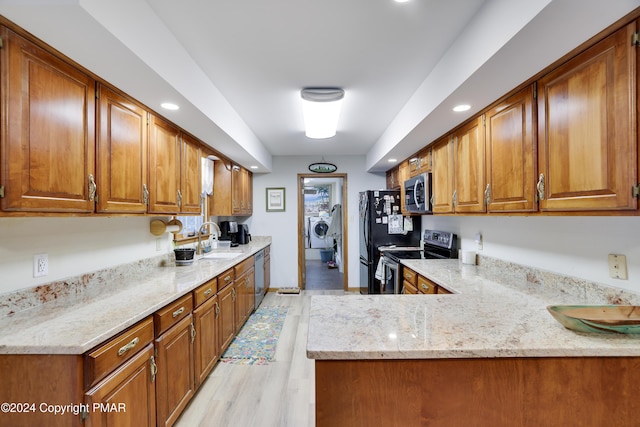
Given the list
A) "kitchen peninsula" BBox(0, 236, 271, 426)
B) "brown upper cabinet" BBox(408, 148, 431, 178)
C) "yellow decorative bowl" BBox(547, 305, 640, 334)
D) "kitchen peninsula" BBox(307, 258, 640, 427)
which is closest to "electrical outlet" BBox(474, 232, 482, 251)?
"brown upper cabinet" BBox(408, 148, 431, 178)

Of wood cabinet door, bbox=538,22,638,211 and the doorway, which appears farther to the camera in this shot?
the doorway

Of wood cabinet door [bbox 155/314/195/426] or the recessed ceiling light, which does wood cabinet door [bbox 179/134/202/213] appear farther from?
wood cabinet door [bbox 155/314/195/426]

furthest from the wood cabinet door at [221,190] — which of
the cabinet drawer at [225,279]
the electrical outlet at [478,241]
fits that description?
the electrical outlet at [478,241]

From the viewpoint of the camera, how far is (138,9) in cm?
137

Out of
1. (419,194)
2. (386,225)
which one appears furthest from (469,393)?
(386,225)

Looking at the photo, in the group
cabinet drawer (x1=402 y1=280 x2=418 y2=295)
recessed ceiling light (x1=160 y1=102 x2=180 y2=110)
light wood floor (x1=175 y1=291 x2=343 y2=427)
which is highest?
recessed ceiling light (x1=160 y1=102 x2=180 y2=110)

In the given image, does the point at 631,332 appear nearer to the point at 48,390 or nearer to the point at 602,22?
the point at 602,22

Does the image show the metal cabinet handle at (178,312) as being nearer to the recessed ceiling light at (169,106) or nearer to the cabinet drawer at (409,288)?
the recessed ceiling light at (169,106)

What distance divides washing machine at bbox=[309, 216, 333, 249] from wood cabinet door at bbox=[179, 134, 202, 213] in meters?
5.93

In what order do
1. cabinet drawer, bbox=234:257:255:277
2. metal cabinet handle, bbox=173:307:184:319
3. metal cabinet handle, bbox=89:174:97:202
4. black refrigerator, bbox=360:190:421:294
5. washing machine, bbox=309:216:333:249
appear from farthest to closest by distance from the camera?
washing machine, bbox=309:216:333:249 → black refrigerator, bbox=360:190:421:294 → cabinet drawer, bbox=234:257:255:277 → metal cabinet handle, bbox=173:307:184:319 → metal cabinet handle, bbox=89:174:97:202

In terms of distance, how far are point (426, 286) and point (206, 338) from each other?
1.85 meters

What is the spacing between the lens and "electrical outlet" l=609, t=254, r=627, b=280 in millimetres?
1410

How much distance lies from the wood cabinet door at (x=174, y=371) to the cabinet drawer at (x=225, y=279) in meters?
0.57

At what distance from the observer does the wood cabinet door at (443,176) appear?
104 inches
